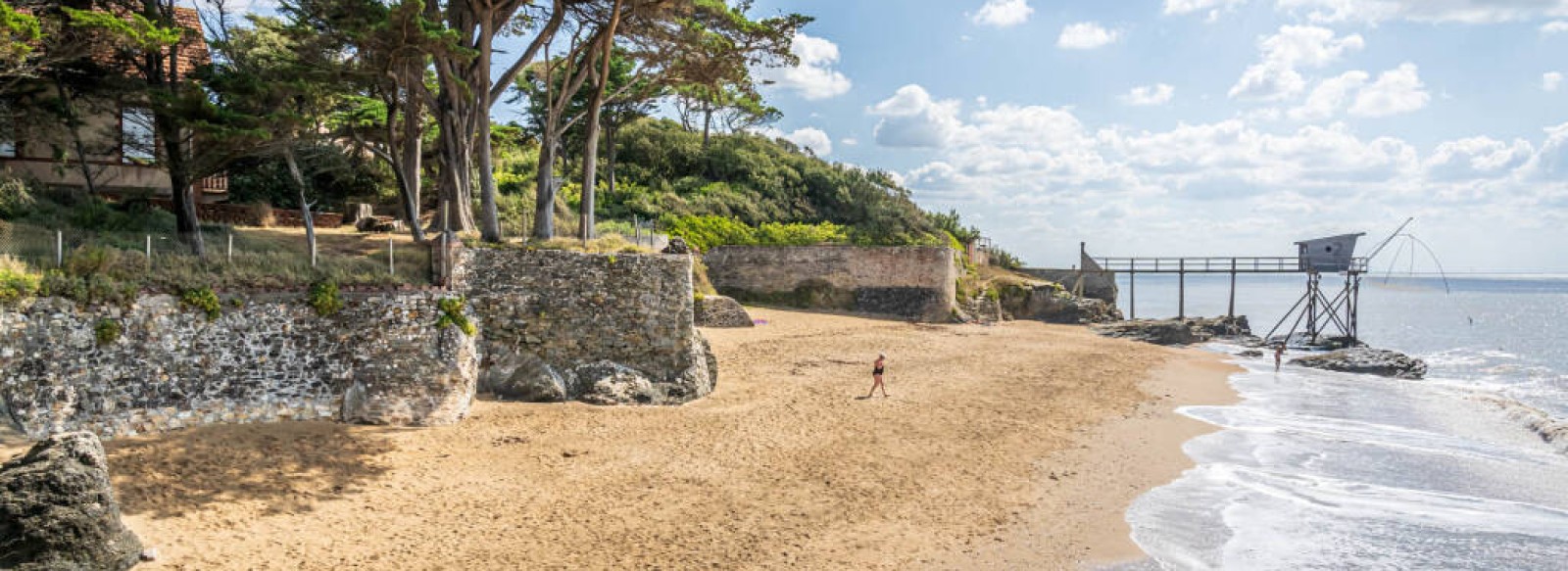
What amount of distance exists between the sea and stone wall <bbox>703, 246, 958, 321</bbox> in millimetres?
11320

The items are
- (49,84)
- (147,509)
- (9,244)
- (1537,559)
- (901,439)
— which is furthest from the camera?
(49,84)

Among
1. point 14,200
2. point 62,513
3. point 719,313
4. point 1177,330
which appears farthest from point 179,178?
point 1177,330

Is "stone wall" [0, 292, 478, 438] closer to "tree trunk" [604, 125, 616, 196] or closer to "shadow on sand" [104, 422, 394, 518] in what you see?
"shadow on sand" [104, 422, 394, 518]

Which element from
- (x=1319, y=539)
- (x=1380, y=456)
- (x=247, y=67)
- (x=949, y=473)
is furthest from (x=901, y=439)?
(x=247, y=67)

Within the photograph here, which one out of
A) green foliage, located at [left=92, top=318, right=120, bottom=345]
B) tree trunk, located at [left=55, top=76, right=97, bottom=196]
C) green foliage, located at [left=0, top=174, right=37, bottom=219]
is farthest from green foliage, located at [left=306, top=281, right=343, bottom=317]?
tree trunk, located at [left=55, top=76, right=97, bottom=196]

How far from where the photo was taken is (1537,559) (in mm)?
10672

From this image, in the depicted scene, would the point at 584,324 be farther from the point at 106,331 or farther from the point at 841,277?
the point at 841,277

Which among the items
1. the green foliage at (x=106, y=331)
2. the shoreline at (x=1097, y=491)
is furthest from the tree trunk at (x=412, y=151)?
the shoreline at (x=1097, y=491)

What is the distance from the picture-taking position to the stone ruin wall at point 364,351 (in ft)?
36.3

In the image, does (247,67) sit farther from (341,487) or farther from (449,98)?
(341,487)

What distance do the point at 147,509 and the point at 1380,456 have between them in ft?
67.4

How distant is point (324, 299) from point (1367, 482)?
59.7 feet

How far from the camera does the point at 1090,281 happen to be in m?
46.6

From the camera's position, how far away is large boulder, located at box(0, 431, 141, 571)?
25.8 feet
